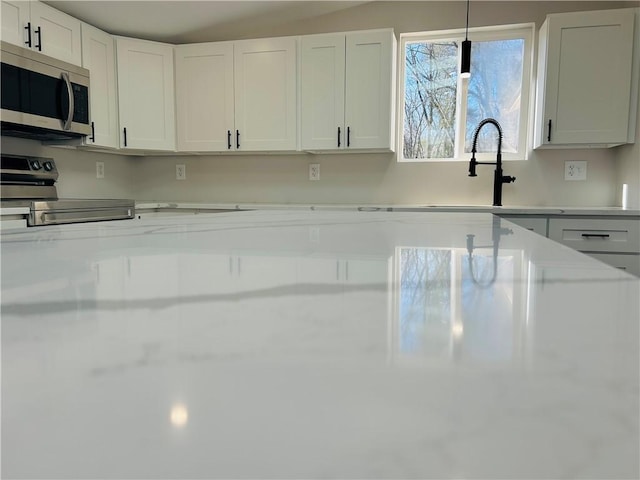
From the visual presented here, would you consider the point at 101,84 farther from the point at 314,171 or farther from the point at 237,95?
the point at 314,171

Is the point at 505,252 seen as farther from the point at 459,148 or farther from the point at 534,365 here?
the point at 459,148

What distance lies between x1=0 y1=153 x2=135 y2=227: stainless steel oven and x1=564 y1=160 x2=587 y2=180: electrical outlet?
2.94m

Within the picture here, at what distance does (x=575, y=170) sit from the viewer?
122 inches

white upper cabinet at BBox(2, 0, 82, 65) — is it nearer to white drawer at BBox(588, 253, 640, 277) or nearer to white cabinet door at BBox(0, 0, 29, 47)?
white cabinet door at BBox(0, 0, 29, 47)

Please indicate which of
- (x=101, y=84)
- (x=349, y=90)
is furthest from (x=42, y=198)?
(x=349, y=90)

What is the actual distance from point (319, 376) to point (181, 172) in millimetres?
3715

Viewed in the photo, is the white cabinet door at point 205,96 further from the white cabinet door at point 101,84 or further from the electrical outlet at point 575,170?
the electrical outlet at point 575,170

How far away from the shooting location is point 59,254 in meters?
0.61

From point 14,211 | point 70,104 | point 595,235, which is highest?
point 70,104

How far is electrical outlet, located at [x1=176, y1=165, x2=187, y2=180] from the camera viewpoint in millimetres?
3703

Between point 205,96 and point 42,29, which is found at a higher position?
point 42,29

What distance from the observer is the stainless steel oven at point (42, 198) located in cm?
249

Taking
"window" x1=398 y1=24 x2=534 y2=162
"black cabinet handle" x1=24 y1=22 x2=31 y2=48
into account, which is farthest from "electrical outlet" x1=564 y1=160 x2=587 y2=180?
"black cabinet handle" x1=24 y1=22 x2=31 y2=48

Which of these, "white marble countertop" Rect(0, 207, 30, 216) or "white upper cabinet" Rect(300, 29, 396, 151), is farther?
"white upper cabinet" Rect(300, 29, 396, 151)
